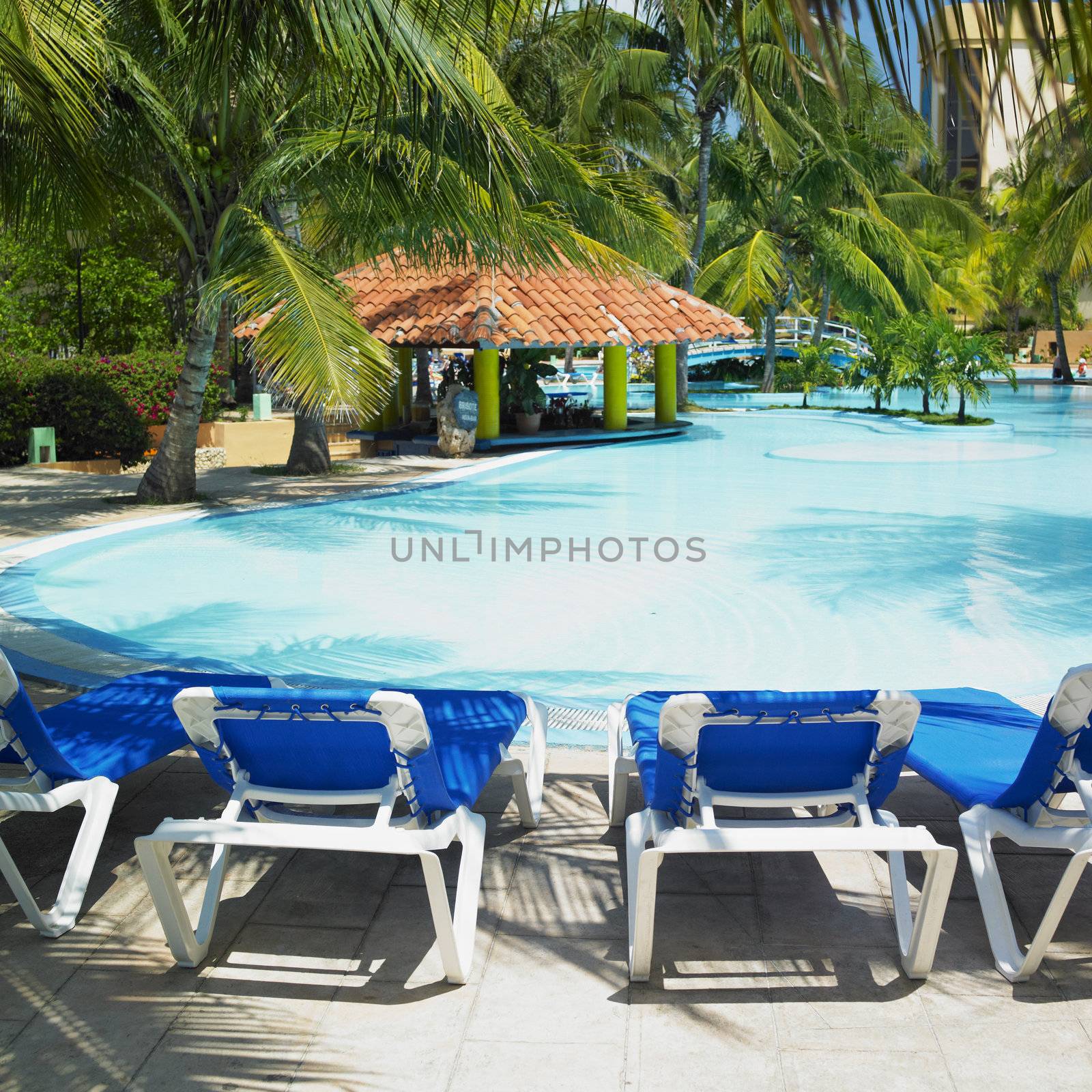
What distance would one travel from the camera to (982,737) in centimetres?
386

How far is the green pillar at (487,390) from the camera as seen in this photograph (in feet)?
61.5

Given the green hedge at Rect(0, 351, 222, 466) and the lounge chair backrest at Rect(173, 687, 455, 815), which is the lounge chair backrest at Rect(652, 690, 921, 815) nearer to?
the lounge chair backrest at Rect(173, 687, 455, 815)

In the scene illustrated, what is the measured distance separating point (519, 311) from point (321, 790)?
52.7 ft

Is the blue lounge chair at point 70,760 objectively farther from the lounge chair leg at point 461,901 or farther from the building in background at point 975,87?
the building in background at point 975,87

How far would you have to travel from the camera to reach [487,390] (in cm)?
1897

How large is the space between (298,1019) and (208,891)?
0.49 metres

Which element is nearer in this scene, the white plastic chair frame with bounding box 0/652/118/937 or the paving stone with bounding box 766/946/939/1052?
the paving stone with bounding box 766/946/939/1052

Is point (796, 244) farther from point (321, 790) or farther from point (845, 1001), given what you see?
point (845, 1001)

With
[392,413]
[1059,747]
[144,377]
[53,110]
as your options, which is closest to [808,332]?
[392,413]

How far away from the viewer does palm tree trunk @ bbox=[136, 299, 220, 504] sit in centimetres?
1184

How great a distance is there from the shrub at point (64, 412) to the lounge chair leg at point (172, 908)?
13.6m

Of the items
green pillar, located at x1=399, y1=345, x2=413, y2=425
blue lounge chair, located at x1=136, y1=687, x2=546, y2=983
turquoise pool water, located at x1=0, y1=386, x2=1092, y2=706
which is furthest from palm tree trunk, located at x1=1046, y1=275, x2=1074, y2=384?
blue lounge chair, located at x1=136, y1=687, x2=546, y2=983

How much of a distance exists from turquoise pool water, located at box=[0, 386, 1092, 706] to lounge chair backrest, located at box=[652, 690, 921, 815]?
10.9 ft

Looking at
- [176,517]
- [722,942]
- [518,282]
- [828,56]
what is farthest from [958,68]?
[518,282]
